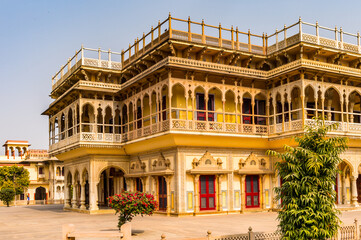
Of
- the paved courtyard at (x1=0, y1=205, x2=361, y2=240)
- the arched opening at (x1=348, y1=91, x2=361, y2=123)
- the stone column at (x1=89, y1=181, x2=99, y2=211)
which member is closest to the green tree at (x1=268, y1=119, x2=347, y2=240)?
the paved courtyard at (x1=0, y1=205, x2=361, y2=240)

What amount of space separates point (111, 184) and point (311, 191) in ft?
75.9

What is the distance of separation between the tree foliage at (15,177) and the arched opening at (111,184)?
96.7ft

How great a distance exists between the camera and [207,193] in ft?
81.8

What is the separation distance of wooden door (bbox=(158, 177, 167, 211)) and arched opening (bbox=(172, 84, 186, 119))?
3792mm

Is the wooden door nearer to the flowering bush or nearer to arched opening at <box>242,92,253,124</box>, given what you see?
arched opening at <box>242,92,253,124</box>

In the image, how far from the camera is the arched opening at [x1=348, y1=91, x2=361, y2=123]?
92.0ft

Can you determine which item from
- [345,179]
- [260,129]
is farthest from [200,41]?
[345,179]

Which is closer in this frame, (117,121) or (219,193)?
(219,193)

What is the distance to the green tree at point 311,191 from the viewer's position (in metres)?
12.6

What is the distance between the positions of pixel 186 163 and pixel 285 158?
11585 mm

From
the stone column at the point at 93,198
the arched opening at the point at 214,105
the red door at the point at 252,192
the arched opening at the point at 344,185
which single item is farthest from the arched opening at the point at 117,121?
the arched opening at the point at 344,185

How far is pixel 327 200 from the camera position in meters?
12.7

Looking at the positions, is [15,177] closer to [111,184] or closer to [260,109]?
[111,184]

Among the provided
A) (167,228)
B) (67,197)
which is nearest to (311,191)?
(167,228)
